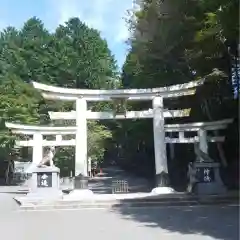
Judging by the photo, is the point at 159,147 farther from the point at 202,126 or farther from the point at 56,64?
the point at 56,64

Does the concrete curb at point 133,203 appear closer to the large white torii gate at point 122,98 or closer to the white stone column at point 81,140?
the white stone column at point 81,140

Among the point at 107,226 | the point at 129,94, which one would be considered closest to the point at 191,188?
the point at 129,94

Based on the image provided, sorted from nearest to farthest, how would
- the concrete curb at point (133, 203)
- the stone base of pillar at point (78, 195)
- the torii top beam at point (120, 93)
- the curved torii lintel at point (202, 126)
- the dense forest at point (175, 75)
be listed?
the concrete curb at point (133, 203), the stone base of pillar at point (78, 195), the dense forest at point (175, 75), the torii top beam at point (120, 93), the curved torii lintel at point (202, 126)

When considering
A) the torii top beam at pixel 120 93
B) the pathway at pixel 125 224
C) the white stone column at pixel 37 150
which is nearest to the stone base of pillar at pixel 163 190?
the pathway at pixel 125 224

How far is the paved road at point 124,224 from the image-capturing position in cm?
894

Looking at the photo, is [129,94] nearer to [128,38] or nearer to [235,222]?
[128,38]

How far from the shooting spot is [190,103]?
22.5 meters

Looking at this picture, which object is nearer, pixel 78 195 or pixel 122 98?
pixel 78 195

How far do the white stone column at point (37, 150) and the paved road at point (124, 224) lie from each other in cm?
528

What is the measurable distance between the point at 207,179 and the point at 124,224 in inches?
309

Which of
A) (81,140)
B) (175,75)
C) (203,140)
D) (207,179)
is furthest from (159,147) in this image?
(175,75)

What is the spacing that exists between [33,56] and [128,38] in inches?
878

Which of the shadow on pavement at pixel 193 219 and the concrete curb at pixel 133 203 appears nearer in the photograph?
the shadow on pavement at pixel 193 219

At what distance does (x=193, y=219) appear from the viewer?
11375mm
